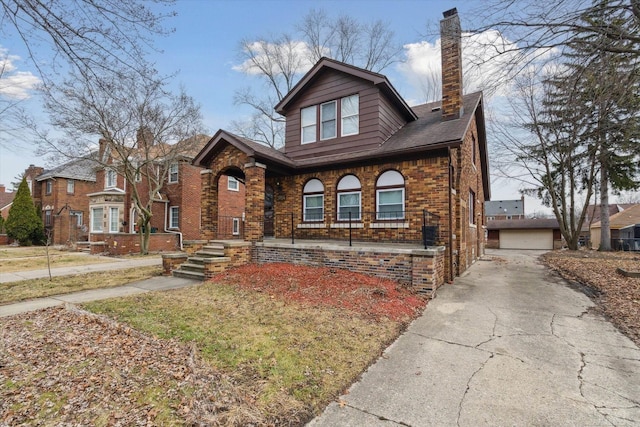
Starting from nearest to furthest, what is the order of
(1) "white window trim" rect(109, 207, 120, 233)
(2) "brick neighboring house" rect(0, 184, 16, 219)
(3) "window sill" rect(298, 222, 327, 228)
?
(3) "window sill" rect(298, 222, 327, 228) < (1) "white window trim" rect(109, 207, 120, 233) < (2) "brick neighboring house" rect(0, 184, 16, 219)

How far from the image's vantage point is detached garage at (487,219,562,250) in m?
30.7

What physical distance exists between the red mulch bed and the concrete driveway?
1.81 ft

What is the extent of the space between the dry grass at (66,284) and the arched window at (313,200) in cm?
532

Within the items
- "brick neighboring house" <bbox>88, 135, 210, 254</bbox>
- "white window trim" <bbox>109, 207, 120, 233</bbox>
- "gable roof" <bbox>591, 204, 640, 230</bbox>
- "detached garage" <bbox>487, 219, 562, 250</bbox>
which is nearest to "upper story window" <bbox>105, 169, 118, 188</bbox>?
"brick neighboring house" <bbox>88, 135, 210, 254</bbox>

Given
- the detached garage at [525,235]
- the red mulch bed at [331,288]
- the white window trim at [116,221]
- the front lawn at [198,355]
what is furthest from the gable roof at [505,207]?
the front lawn at [198,355]

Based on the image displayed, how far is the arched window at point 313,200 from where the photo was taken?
11005mm

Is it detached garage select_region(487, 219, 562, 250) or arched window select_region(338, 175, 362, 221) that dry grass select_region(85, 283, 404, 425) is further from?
detached garage select_region(487, 219, 562, 250)

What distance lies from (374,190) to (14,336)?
341 inches

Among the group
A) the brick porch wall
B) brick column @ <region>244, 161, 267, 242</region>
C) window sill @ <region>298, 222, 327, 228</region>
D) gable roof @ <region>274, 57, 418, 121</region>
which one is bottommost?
the brick porch wall

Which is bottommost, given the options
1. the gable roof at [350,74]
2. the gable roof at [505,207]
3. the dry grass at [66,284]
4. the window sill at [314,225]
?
the dry grass at [66,284]

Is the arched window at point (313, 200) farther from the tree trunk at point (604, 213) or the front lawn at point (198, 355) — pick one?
the tree trunk at point (604, 213)

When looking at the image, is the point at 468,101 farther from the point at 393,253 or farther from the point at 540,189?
the point at 540,189

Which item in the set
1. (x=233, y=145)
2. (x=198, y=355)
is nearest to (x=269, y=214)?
(x=233, y=145)

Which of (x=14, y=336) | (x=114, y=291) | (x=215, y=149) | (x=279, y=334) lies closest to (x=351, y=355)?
(x=279, y=334)
